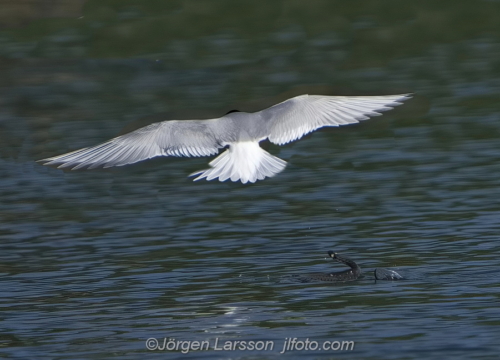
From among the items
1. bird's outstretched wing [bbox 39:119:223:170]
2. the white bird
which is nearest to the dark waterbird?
the white bird

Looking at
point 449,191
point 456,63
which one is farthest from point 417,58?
point 449,191

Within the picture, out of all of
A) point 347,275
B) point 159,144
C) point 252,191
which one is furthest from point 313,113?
point 252,191

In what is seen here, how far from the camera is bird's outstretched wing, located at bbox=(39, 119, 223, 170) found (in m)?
11.5

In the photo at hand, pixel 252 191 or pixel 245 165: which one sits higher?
pixel 245 165

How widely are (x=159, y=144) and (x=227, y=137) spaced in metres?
0.68

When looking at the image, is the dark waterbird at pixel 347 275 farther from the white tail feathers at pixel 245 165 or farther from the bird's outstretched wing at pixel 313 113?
the bird's outstretched wing at pixel 313 113

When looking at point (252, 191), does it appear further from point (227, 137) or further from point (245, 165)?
point (245, 165)

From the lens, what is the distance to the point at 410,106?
1761 centimetres

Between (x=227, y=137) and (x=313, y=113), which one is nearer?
(x=227, y=137)

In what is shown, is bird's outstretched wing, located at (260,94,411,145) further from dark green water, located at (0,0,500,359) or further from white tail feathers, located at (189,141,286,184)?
dark green water, located at (0,0,500,359)

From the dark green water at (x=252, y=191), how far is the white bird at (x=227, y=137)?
97 cm

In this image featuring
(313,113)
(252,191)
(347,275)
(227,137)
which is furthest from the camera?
(252,191)

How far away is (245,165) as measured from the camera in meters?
11.2

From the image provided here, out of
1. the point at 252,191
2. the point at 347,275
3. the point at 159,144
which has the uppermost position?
the point at 159,144
